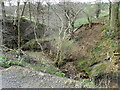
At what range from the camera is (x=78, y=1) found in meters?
13.4

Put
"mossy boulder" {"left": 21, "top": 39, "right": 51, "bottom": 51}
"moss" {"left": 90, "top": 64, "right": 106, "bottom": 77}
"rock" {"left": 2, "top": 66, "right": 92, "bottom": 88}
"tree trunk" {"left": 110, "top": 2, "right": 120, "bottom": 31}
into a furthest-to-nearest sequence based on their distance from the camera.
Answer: "mossy boulder" {"left": 21, "top": 39, "right": 51, "bottom": 51}
"tree trunk" {"left": 110, "top": 2, "right": 120, "bottom": 31}
"moss" {"left": 90, "top": 64, "right": 106, "bottom": 77}
"rock" {"left": 2, "top": 66, "right": 92, "bottom": 88}

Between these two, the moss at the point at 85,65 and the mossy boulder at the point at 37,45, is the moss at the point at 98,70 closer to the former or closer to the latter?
the moss at the point at 85,65

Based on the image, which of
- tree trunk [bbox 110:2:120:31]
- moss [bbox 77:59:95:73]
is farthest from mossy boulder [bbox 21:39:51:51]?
tree trunk [bbox 110:2:120:31]

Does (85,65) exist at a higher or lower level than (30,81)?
lower

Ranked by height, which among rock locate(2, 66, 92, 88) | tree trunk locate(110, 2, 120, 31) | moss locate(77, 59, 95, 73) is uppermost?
tree trunk locate(110, 2, 120, 31)

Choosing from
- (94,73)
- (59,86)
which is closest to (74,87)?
(59,86)

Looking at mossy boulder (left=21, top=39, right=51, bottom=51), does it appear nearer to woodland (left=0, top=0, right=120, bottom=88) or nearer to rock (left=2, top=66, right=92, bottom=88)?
woodland (left=0, top=0, right=120, bottom=88)

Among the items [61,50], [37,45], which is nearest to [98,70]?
[61,50]

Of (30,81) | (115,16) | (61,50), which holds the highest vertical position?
(115,16)

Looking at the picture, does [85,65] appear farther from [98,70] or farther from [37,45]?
[37,45]

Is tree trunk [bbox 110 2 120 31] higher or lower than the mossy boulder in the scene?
higher

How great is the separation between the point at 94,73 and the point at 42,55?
491cm

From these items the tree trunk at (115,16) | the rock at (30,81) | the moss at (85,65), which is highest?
the tree trunk at (115,16)

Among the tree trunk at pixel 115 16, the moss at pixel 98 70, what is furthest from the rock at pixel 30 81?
the tree trunk at pixel 115 16
